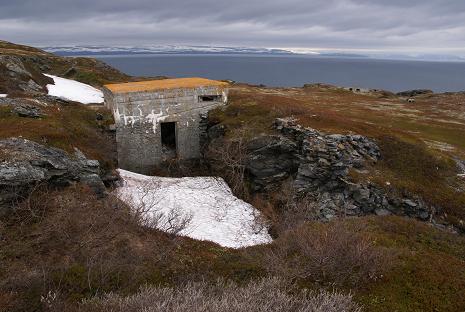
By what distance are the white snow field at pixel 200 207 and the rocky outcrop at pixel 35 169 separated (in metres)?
2.68

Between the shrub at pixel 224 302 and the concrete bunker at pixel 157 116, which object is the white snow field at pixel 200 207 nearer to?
the concrete bunker at pixel 157 116

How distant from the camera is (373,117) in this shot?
43188 millimetres

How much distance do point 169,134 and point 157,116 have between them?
3.98 meters

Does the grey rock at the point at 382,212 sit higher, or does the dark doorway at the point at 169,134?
the dark doorway at the point at 169,134

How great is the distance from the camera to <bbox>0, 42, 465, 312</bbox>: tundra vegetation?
1056cm

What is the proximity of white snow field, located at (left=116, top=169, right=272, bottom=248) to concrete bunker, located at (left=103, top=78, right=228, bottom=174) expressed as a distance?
2901 millimetres

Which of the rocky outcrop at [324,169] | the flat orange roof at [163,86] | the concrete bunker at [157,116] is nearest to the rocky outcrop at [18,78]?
the concrete bunker at [157,116]

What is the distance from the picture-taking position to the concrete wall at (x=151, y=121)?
30.0 meters

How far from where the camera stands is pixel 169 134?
34.6 meters

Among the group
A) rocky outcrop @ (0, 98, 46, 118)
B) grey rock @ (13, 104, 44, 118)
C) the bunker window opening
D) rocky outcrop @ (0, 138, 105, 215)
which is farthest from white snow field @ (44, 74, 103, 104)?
rocky outcrop @ (0, 138, 105, 215)

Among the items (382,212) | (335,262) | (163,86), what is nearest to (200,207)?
(382,212)

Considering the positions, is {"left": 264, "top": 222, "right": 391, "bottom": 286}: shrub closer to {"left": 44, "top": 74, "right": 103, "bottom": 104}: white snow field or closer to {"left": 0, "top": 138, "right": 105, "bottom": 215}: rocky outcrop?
{"left": 0, "top": 138, "right": 105, "bottom": 215}: rocky outcrop

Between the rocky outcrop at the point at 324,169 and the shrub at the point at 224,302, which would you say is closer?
the shrub at the point at 224,302

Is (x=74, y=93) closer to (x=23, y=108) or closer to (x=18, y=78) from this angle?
(x=18, y=78)
